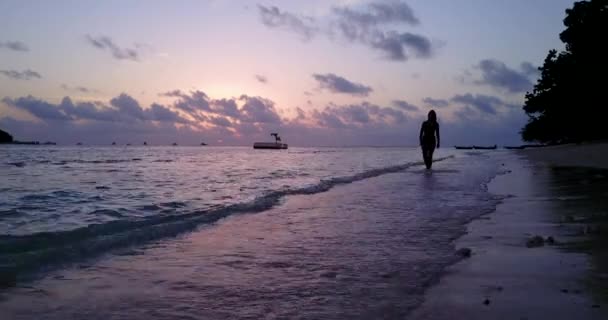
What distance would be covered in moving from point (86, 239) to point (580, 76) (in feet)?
121

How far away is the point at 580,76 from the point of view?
115 feet

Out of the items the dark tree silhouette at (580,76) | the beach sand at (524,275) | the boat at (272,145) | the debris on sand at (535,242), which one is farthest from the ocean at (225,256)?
the boat at (272,145)

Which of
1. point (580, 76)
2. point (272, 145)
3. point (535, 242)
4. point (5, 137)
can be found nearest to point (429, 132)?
point (535, 242)

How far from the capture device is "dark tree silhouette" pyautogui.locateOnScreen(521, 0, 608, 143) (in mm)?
33406

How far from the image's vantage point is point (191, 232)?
7.57 meters

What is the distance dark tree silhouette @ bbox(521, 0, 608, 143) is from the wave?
32.5 metres

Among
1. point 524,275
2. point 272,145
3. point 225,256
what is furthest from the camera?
point 272,145

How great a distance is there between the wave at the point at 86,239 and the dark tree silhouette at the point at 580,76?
32.5 m

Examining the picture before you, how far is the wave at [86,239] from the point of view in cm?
539

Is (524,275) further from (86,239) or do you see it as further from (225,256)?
(86,239)

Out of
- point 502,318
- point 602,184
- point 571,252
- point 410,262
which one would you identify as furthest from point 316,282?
point 602,184

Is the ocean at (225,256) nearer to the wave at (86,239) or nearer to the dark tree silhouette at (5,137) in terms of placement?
the wave at (86,239)

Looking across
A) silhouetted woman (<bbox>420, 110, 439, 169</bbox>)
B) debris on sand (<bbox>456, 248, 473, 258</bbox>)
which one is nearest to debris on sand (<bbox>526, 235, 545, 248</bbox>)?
debris on sand (<bbox>456, 248, 473, 258</bbox>)

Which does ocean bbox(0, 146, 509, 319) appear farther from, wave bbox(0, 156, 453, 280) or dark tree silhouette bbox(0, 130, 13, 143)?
dark tree silhouette bbox(0, 130, 13, 143)
